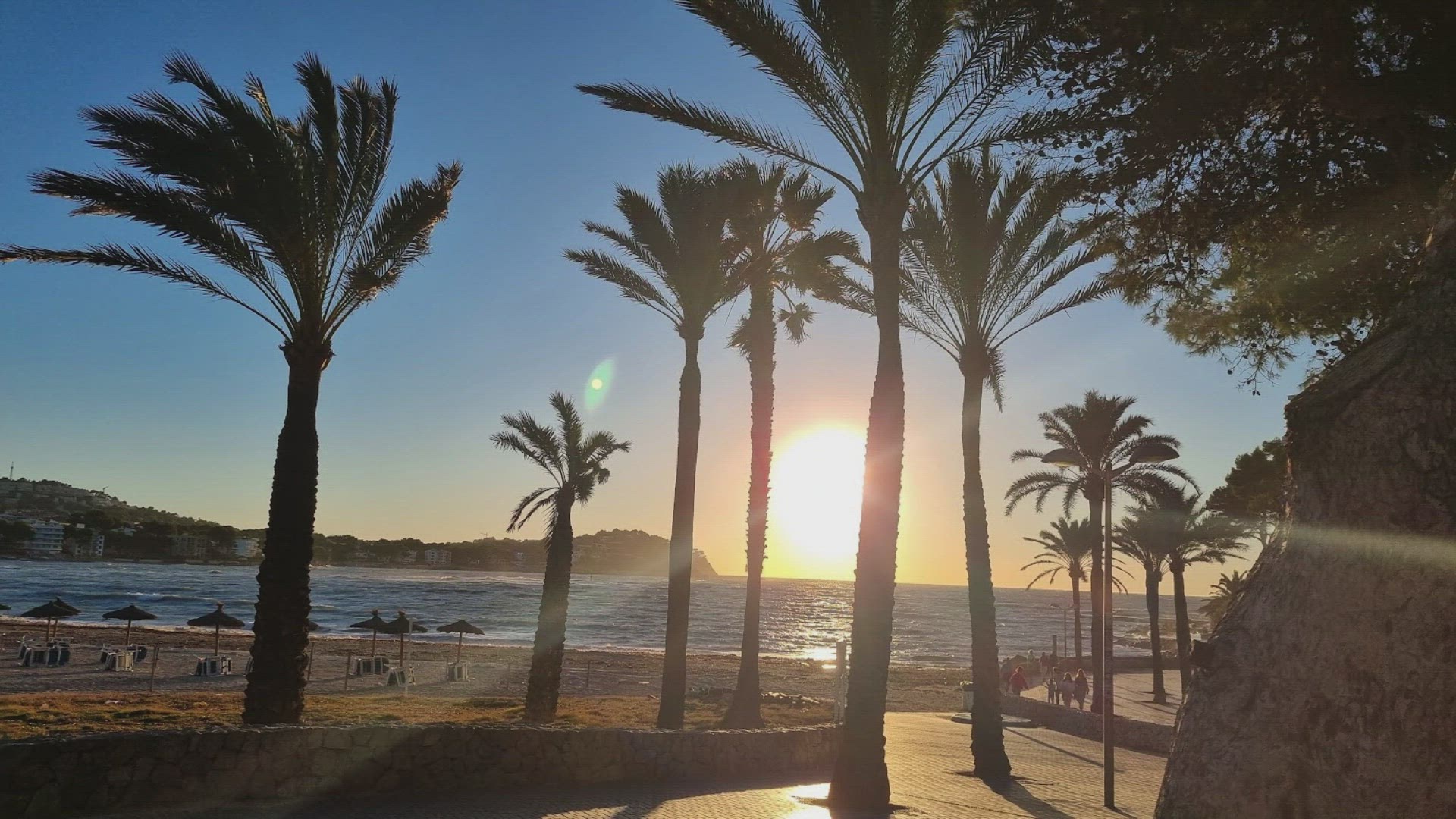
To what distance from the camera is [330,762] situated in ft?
30.4

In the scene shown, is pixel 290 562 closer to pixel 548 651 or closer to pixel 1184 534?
pixel 548 651

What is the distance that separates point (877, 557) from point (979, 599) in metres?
5.92

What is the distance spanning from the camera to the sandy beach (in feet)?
90.6

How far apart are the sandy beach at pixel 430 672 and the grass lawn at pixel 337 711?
3.35m

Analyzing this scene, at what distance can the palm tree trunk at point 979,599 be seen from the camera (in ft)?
50.1

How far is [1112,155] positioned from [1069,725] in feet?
65.0

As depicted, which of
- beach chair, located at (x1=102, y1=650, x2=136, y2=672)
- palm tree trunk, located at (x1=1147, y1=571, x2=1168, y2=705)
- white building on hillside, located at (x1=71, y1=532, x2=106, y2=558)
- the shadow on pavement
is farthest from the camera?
white building on hillside, located at (x1=71, y1=532, x2=106, y2=558)

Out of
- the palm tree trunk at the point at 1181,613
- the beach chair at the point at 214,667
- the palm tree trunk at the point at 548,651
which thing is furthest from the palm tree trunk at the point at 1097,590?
the beach chair at the point at 214,667

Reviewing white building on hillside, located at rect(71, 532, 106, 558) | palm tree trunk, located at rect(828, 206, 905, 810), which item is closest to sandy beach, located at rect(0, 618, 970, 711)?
palm tree trunk, located at rect(828, 206, 905, 810)

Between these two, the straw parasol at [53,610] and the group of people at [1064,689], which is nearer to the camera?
the straw parasol at [53,610]

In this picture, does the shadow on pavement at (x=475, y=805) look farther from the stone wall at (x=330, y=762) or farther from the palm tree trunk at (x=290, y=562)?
the palm tree trunk at (x=290, y=562)

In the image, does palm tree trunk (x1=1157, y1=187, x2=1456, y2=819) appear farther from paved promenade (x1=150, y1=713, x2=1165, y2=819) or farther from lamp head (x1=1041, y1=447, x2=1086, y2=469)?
lamp head (x1=1041, y1=447, x2=1086, y2=469)

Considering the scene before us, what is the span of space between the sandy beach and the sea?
8.29 feet

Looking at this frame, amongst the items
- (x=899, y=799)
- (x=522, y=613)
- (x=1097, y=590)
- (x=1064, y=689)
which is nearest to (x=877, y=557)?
(x=899, y=799)
